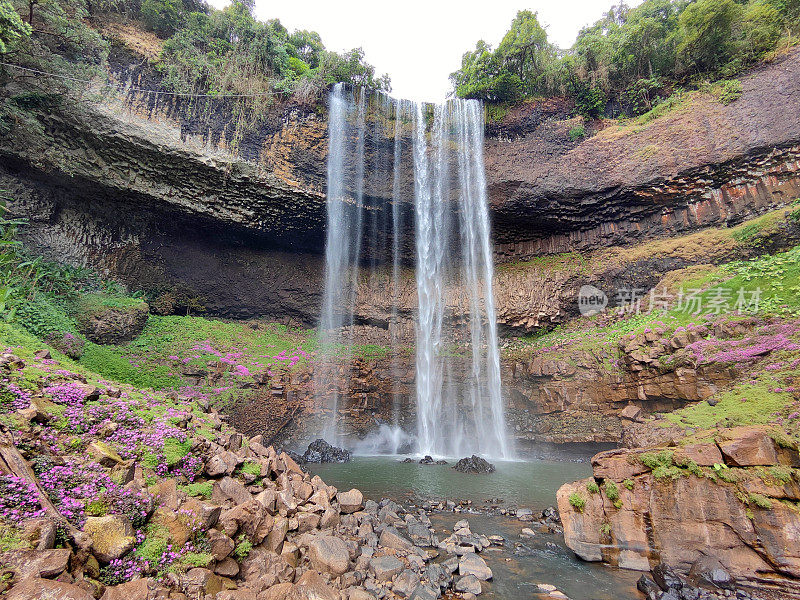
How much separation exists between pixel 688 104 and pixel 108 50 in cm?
2447

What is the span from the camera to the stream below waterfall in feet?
15.1

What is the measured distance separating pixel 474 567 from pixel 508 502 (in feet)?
11.3

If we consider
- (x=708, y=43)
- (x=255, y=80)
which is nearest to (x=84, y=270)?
(x=255, y=80)

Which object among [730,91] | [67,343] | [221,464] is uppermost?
[730,91]

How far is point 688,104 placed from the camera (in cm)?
1669

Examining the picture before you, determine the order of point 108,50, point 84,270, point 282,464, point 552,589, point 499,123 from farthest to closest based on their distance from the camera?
point 499,123
point 84,270
point 108,50
point 282,464
point 552,589

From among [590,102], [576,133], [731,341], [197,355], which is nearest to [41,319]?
[197,355]

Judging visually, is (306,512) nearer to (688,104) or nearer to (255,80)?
(255,80)

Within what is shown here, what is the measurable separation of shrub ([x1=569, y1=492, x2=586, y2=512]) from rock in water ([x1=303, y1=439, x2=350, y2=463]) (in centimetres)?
859

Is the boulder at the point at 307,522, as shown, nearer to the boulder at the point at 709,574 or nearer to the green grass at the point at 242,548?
the green grass at the point at 242,548

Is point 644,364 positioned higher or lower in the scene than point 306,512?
higher

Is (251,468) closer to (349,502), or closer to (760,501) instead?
(349,502)

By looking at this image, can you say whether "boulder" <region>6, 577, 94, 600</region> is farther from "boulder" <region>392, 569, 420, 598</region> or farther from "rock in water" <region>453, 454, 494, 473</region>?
"rock in water" <region>453, 454, 494, 473</region>

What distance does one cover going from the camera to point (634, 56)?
18.2 m
